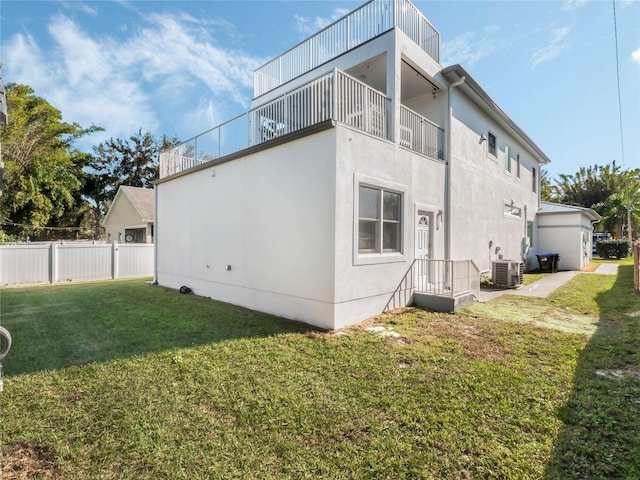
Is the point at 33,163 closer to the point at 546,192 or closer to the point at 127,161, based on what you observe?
the point at 127,161

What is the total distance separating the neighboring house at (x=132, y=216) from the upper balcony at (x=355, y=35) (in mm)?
14276

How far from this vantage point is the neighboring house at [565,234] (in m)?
15.9

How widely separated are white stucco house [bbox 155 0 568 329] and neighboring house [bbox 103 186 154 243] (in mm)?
10819

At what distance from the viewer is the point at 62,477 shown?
7.03 ft

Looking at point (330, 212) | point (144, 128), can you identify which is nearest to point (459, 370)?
point (330, 212)

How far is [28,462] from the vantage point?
229 centimetres

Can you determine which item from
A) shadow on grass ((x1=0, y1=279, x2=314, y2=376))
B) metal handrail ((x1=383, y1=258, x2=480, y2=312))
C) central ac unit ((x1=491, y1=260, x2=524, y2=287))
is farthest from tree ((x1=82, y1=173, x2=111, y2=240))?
central ac unit ((x1=491, y1=260, x2=524, y2=287))

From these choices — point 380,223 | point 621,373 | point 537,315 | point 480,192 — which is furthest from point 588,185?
point 621,373

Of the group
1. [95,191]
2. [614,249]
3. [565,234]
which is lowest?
[614,249]

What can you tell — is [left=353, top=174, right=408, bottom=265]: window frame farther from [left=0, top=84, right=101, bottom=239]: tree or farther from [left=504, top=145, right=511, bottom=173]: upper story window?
[left=0, top=84, right=101, bottom=239]: tree

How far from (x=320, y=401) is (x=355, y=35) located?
8.61 m

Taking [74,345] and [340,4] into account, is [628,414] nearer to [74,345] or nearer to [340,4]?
[74,345]

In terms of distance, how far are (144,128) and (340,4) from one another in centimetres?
3265

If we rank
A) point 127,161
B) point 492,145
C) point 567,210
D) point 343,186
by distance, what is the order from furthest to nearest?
point 127,161 → point 567,210 → point 492,145 → point 343,186
